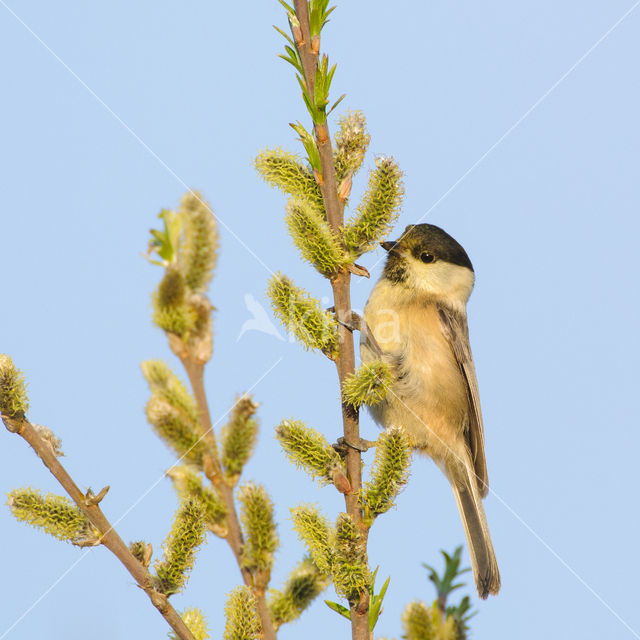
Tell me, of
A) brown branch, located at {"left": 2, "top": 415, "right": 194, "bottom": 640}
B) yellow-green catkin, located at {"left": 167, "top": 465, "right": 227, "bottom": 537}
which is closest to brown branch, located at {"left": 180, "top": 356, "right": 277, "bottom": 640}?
yellow-green catkin, located at {"left": 167, "top": 465, "right": 227, "bottom": 537}

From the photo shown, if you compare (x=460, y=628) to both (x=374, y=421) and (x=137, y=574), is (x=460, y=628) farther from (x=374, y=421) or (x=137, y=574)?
(x=374, y=421)

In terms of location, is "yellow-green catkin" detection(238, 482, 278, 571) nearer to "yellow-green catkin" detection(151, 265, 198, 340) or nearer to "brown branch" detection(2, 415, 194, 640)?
"brown branch" detection(2, 415, 194, 640)

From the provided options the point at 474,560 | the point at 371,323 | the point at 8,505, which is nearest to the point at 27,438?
the point at 8,505

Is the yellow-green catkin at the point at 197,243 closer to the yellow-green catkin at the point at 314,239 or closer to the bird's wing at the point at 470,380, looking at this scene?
the yellow-green catkin at the point at 314,239

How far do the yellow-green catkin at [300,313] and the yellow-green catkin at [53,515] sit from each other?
0.79 meters

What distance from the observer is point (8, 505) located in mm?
1856

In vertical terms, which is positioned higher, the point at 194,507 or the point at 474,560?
the point at 474,560

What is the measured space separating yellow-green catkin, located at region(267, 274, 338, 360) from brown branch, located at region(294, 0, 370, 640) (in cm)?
5

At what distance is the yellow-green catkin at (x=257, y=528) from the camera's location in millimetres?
1963

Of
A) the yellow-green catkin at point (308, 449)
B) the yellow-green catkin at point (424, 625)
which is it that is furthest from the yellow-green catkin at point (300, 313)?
the yellow-green catkin at point (424, 625)

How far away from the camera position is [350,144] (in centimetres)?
227

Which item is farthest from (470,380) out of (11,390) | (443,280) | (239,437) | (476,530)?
(11,390)

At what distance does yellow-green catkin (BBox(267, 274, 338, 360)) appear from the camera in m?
2.20

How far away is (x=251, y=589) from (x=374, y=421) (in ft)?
8.19
